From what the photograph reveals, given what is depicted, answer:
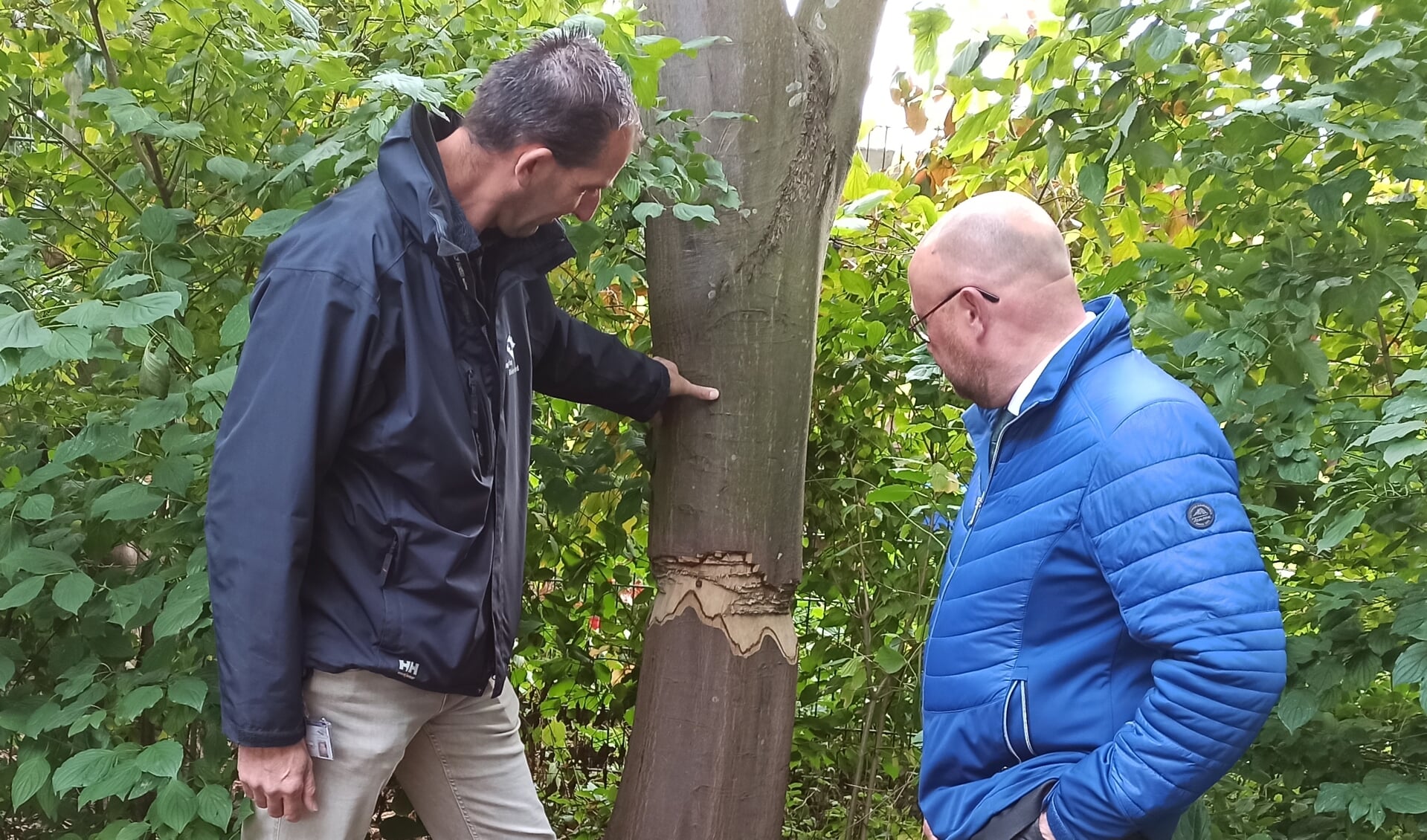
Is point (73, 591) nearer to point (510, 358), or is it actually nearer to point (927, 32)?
point (510, 358)

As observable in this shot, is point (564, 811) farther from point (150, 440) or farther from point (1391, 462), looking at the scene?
point (1391, 462)

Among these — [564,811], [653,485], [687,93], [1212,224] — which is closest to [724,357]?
[653,485]

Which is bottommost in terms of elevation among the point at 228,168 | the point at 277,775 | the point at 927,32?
the point at 277,775

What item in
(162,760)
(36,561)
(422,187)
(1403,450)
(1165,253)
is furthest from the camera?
(1165,253)

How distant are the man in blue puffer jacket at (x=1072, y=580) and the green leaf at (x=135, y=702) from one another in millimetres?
1413

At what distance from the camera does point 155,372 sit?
1963 millimetres

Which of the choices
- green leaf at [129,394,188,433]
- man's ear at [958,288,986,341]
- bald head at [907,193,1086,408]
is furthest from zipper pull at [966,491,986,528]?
green leaf at [129,394,188,433]

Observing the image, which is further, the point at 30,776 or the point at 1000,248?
the point at 30,776

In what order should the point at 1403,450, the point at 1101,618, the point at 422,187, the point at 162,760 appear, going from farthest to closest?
the point at 162,760 → the point at 422,187 → the point at 1403,450 → the point at 1101,618

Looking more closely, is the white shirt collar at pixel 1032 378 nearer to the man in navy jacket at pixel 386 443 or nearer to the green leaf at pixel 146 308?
the man in navy jacket at pixel 386 443

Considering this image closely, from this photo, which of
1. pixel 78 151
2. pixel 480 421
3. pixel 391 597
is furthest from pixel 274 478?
pixel 78 151

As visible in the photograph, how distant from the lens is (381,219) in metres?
1.70

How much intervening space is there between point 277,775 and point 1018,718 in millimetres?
1194

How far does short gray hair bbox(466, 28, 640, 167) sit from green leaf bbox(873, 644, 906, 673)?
1.68 m
